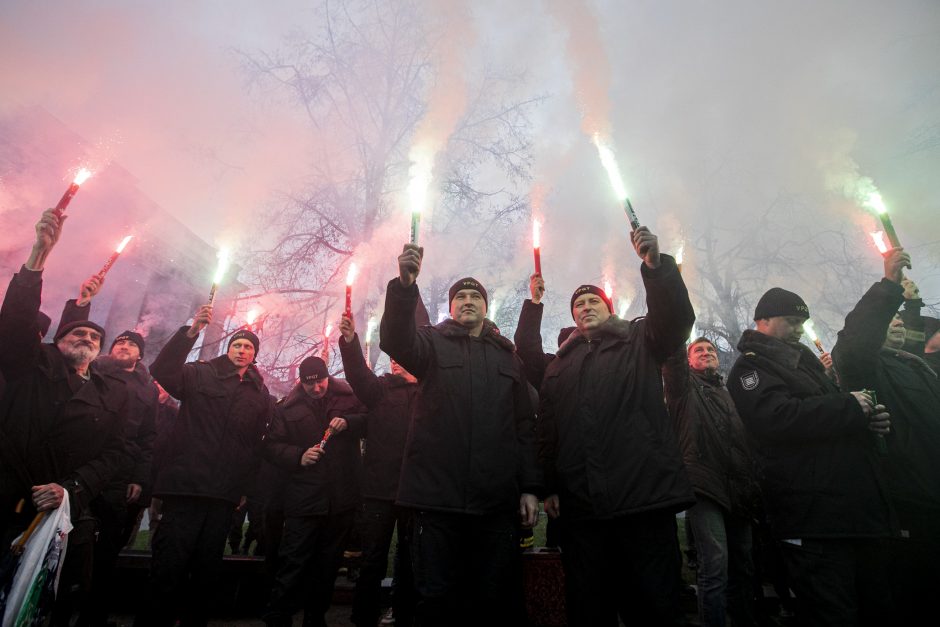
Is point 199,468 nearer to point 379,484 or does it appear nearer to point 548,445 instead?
point 379,484

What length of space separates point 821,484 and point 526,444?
1.64m

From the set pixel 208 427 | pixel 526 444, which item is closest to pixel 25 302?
pixel 208 427

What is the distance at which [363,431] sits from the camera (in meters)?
4.60

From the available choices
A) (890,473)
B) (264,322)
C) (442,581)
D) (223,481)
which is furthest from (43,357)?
(264,322)

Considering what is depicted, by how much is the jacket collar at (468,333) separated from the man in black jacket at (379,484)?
734 mm

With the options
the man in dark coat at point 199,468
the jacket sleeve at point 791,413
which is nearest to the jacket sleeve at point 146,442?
the man in dark coat at point 199,468

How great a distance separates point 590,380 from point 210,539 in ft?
10.3

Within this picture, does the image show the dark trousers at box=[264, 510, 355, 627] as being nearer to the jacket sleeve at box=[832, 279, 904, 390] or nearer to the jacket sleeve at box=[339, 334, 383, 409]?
the jacket sleeve at box=[339, 334, 383, 409]

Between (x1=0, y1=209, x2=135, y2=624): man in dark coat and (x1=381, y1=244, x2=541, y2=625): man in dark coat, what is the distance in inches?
86.5

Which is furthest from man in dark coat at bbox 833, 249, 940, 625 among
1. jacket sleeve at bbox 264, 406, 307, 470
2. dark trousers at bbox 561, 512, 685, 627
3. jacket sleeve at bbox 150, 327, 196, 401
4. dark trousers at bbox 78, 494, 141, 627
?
dark trousers at bbox 78, 494, 141, 627

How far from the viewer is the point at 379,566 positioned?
12.5 feet

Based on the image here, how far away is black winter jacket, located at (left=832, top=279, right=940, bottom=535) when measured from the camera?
2691 mm

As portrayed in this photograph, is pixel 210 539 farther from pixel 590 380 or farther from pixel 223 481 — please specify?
pixel 590 380

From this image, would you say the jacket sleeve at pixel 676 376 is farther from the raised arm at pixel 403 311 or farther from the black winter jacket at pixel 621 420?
the raised arm at pixel 403 311
